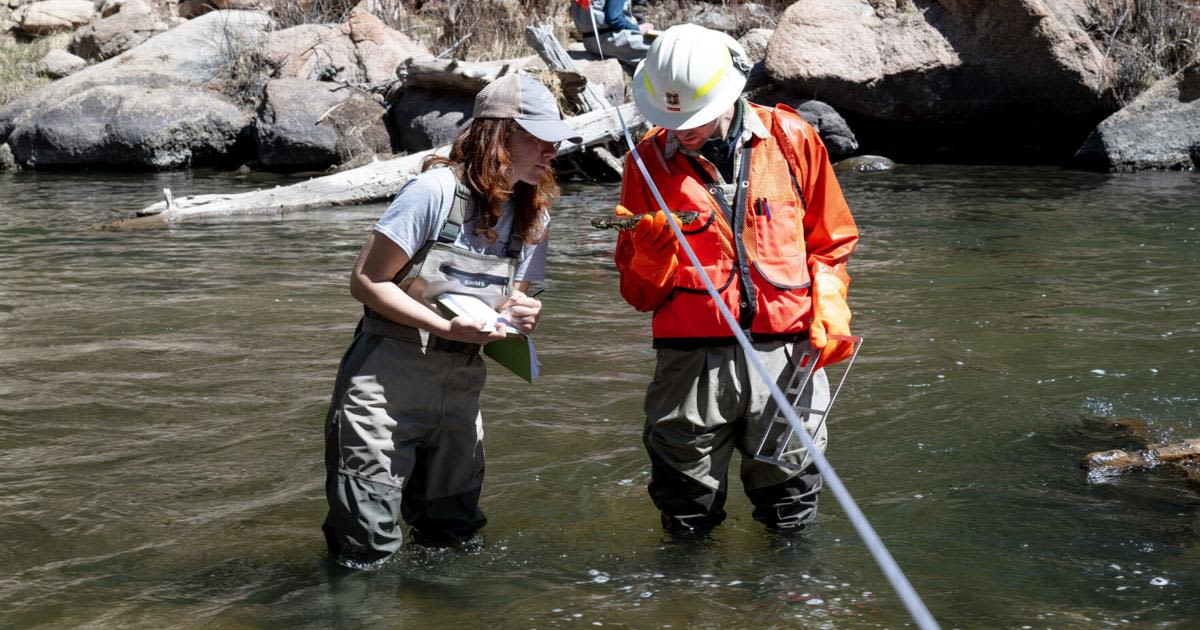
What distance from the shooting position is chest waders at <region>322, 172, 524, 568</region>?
3473 mm

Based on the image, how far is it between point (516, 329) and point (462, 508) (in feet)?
2.26

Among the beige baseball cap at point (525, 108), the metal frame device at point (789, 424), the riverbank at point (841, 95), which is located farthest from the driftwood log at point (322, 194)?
the beige baseball cap at point (525, 108)

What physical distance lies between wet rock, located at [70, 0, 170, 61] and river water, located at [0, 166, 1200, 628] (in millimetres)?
12420

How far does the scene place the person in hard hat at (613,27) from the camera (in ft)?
48.7

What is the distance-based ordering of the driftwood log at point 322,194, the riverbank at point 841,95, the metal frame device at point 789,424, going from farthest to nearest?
the riverbank at point 841,95 → the driftwood log at point 322,194 → the metal frame device at point 789,424

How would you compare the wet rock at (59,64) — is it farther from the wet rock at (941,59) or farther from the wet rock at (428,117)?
the wet rock at (941,59)

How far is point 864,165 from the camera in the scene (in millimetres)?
15719

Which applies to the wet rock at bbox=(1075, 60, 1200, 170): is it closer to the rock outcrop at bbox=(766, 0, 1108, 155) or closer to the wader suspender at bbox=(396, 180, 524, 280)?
the rock outcrop at bbox=(766, 0, 1108, 155)

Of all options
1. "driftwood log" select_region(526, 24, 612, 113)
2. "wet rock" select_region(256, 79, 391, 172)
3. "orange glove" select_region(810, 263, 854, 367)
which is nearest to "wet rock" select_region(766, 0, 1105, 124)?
"driftwood log" select_region(526, 24, 612, 113)

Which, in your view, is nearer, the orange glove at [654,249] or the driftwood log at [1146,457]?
the orange glove at [654,249]

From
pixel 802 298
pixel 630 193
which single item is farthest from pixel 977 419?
pixel 630 193

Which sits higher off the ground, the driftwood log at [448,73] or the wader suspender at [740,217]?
the driftwood log at [448,73]

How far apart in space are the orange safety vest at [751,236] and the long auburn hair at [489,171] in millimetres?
317

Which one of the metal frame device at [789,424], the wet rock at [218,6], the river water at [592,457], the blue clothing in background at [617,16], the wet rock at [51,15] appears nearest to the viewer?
the metal frame device at [789,424]
